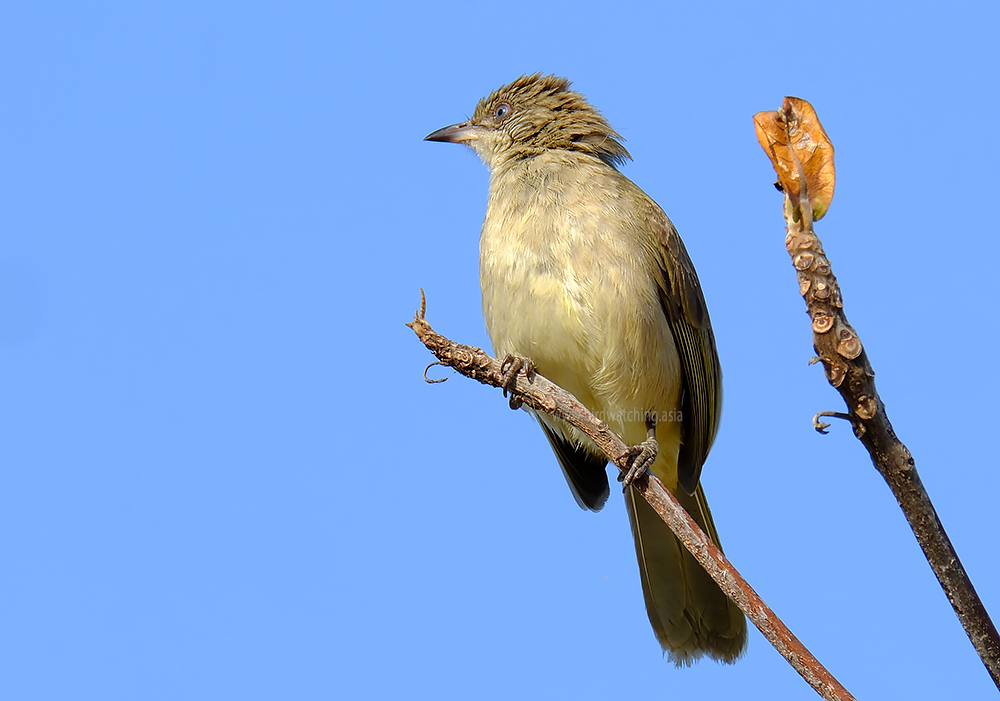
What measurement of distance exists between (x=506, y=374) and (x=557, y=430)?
166 cm

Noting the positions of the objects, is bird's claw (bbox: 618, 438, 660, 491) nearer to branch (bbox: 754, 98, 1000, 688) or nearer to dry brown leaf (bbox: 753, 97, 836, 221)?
branch (bbox: 754, 98, 1000, 688)

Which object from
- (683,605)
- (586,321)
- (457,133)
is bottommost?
(683,605)

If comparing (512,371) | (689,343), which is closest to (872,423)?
(512,371)

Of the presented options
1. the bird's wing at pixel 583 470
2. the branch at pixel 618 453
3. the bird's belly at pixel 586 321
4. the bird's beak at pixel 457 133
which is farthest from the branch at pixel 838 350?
the bird's beak at pixel 457 133

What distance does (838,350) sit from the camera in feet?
9.33

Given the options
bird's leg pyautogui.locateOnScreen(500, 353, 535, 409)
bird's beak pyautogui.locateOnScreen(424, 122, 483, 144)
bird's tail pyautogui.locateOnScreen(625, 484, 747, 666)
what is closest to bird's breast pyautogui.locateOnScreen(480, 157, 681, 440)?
bird's leg pyautogui.locateOnScreen(500, 353, 535, 409)

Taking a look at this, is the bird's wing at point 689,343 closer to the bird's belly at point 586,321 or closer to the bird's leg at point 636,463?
the bird's belly at point 586,321

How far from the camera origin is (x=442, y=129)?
706 centimetres

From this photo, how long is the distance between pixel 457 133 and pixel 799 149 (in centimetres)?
424

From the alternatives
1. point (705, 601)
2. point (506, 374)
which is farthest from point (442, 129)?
point (705, 601)

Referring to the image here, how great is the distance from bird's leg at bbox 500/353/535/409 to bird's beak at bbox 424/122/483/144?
245 centimetres

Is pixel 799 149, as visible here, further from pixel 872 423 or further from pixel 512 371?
pixel 512 371

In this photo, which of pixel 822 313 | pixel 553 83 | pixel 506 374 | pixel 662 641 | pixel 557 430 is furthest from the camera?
pixel 553 83

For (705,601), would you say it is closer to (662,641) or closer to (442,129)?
(662,641)
